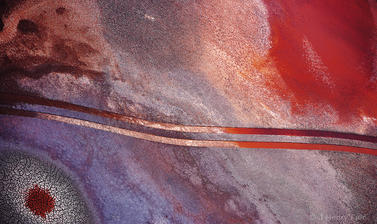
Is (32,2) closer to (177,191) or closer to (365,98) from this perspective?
(177,191)

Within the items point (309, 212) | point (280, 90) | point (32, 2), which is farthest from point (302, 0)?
point (32, 2)

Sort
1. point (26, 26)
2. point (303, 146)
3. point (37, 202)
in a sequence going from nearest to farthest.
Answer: point (37, 202) → point (26, 26) → point (303, 146)

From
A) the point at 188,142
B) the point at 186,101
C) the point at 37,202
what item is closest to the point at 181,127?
the point at 188,142

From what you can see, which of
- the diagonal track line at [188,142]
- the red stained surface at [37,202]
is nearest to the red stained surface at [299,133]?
the diagonal track line at [188,142]

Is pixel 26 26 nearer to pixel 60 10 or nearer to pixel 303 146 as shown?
pixel 60 10

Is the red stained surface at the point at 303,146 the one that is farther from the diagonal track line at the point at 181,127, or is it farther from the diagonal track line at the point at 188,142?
the diagonal track line at the point at 181,127
